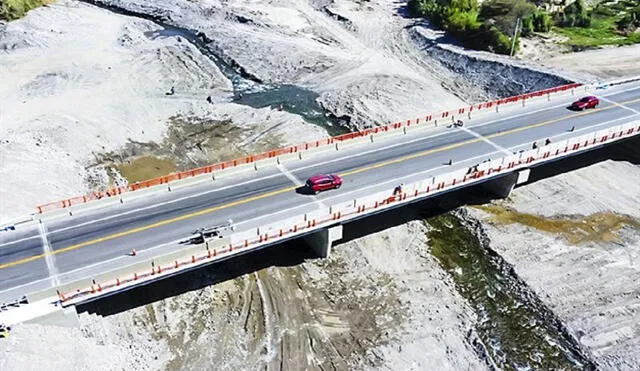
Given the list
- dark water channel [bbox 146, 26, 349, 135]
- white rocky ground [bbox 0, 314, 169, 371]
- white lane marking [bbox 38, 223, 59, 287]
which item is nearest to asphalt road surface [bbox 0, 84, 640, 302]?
white lane marking [bbox 38, 223, 59, 287]

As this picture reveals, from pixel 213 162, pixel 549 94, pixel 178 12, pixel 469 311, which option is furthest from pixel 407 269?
pixel 178 12

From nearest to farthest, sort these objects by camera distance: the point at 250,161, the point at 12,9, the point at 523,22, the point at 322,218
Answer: the point at 322,218
the point at 250,161
the point at 523,22
the point at 12,9

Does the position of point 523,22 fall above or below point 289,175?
above

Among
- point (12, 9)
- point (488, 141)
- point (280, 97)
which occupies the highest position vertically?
point (12, 9)

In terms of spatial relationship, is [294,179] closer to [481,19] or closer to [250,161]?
[250,161]

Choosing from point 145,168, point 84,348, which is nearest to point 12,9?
point 145,168

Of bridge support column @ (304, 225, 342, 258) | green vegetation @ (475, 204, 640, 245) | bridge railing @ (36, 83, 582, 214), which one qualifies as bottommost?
green vegetation @ (475, 204, 640, 245)

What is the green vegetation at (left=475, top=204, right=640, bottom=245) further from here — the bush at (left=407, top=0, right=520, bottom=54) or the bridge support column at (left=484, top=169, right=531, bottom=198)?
the bush at (left=407, top=0, right=520, bottom=54)

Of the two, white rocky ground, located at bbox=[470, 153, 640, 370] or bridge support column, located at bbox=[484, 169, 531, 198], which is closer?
white rocky ground, located at bbox=[470, 153, 640, 370]
